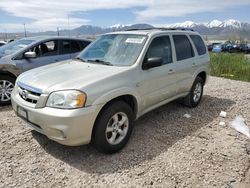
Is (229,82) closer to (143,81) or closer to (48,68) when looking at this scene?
(143,81)

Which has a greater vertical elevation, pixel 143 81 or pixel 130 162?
pixel 143 81

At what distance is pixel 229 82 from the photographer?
911cm

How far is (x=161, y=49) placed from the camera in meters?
4.65

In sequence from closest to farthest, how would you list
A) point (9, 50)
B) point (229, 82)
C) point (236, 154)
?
point (236, 154)
point (9, 50)
point (229, 82)

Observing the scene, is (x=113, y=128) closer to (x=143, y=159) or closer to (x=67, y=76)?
(x=143, y=159)

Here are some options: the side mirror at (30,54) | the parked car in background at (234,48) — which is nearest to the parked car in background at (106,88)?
the side mirror at (30,54)


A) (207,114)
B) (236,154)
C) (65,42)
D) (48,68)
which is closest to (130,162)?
(236,154)

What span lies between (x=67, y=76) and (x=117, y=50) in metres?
1.08

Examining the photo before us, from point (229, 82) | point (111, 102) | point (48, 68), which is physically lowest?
point (229, 82)

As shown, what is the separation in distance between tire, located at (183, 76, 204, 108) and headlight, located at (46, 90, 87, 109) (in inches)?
124

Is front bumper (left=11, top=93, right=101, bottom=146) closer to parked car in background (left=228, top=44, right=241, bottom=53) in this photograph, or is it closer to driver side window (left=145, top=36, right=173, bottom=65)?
driver side window (left=145, top=36, right=173, bottom=65)

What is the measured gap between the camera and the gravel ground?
3.23m

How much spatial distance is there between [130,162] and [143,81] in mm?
1255

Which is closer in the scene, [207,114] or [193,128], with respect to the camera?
[193,128]
